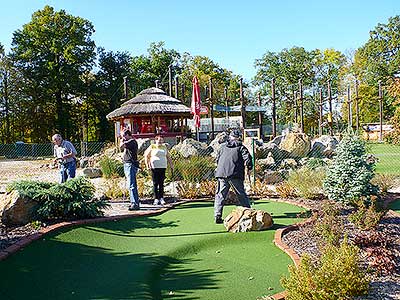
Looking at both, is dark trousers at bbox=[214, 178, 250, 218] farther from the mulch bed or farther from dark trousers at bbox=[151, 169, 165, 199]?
dark trousers at bbox=[151, 169, 165, 199]

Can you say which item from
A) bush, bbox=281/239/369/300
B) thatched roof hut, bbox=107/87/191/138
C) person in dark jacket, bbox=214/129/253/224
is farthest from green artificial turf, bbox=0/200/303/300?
thatched roof hut, bbox=107/87/191/138

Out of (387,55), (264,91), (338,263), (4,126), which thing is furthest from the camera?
(264,91)

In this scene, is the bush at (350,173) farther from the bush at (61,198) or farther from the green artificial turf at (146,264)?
the bush at (61,198)

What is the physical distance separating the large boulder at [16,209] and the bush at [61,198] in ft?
0.27

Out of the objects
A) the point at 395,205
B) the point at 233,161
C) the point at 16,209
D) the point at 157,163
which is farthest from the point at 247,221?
the point at 395,205

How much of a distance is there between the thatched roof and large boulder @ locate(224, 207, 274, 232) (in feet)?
47.7

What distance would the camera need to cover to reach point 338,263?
11.3 ft

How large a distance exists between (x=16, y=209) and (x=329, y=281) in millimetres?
5066

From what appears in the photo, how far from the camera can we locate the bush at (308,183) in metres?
8.92

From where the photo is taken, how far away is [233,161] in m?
6.73

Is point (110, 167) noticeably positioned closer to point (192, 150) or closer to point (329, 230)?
point (192, 150)

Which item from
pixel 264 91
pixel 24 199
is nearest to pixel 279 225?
pixel 24 199

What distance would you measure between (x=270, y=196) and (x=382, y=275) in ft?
16.7

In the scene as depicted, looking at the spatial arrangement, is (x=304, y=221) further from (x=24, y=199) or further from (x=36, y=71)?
(x=36, y=71)
